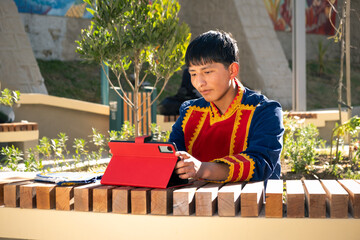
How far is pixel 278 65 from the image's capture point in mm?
16016

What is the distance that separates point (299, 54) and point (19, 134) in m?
6.06

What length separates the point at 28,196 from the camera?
2.42 m

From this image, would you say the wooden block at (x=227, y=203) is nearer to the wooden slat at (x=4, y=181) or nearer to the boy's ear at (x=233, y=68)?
the boy's ear at (x=233, y=68)

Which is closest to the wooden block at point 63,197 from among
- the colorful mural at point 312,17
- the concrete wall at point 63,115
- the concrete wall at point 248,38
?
the concrete wall at point 63,115

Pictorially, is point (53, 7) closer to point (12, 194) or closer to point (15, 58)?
point (15, 58)

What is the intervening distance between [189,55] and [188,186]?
2.01 feet

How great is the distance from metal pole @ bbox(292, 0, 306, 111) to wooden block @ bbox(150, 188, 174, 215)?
9.58 meters

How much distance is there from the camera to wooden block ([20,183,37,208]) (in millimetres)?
2415

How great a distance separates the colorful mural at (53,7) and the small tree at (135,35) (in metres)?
11.6

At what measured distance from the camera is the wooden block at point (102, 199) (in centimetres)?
227

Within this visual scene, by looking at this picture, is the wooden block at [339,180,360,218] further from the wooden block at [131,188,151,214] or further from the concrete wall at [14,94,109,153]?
the concrete wall at [14,94,109,153]

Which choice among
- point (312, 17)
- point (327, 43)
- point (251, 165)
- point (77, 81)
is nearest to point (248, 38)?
point (77, 81)

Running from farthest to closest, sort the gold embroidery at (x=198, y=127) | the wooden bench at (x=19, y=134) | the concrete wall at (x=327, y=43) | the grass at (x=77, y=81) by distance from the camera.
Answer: the concrete wall at (x=327, y=43) < the grass at (x=77, y=81) < the wooden bench at (x=19, y=134) < the gold embroidery at (x=198, y=127)

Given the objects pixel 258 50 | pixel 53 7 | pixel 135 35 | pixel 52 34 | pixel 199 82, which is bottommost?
pixel 199 82
